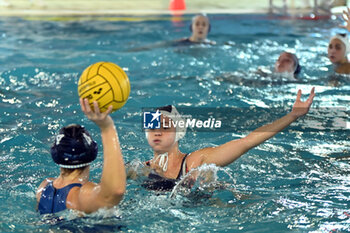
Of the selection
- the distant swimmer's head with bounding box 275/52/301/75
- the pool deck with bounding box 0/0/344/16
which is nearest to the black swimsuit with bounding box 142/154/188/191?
the distant swimmer's head with bounding box 275/52/301/75

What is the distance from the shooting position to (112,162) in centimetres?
275

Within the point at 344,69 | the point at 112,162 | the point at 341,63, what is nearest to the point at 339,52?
the point at 341,63

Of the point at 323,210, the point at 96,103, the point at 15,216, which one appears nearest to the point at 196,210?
the point at 323,210

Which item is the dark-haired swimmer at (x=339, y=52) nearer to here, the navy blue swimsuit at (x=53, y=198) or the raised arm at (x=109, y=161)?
the navy blue swimsuit at (x=53, y=198)

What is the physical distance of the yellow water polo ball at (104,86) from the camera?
2844 millimetres

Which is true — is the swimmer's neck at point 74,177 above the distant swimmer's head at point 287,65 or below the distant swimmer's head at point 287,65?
below

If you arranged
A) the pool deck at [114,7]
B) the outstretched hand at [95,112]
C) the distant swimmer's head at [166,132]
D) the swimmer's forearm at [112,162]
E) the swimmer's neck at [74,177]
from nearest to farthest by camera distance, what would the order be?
1. the outstretched hand at [95,112]
2. the swimmer's forearm at [112,162]
3. the swimmer's neck at [74,177]
4. the distant swimmer's head at [166,132]
5. the pool deck at [114,7]

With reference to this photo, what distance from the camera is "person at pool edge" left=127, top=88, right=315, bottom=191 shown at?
3.63 metres

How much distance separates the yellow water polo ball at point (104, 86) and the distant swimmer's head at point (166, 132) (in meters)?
0.71

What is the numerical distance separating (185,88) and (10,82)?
2.39 metres

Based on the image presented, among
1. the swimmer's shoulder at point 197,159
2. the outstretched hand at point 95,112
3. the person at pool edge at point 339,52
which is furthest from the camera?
the person at pool edge at point 339,52

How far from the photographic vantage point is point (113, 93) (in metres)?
2.94

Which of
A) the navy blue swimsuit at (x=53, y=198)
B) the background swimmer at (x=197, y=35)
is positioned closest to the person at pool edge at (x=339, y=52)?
the background swimmer at (x=197, y=35)

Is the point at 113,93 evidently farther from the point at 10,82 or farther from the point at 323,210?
the point at 10,82
